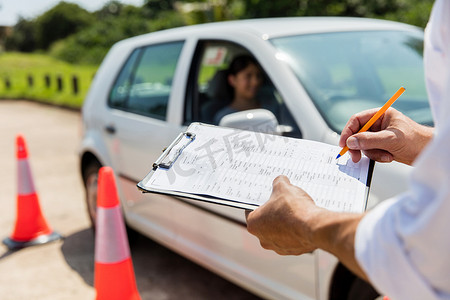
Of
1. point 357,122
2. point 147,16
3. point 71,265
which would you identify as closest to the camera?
point 357,122

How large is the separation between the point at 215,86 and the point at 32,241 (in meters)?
1.90

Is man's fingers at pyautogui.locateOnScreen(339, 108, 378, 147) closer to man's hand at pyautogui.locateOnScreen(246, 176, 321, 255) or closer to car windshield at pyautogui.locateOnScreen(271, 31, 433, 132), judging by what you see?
man's hand at pyautogui.locateOnScreen(246, 176, 321, 255)

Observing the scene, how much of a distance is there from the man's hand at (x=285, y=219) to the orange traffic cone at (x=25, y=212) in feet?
10.6

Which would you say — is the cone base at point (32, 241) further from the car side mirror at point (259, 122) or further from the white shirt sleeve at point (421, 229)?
the white shirt sleeve at point (421, 229)

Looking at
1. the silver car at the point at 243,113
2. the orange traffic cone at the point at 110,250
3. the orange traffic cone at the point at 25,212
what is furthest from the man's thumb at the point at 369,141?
the orange traffic cone at the point at 25,212

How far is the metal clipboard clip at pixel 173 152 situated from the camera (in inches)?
52.7

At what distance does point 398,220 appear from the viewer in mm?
826

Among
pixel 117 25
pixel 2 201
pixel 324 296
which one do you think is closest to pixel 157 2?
pixel 117 25

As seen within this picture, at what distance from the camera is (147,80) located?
3865 millimetres

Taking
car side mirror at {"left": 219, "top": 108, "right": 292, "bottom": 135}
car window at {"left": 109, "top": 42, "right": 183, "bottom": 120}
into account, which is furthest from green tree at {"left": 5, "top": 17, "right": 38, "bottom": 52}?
car side mirror at {"left": 219, "top": 108, "right": 292, "bottom": 135}

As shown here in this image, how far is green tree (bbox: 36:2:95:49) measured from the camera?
57438mm

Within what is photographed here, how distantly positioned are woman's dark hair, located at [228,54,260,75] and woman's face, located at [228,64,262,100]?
2 cm

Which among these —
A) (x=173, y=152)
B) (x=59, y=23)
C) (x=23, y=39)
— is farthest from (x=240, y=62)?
(x=23, y=39)

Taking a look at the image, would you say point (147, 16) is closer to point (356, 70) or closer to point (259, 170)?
point (356, 70)
